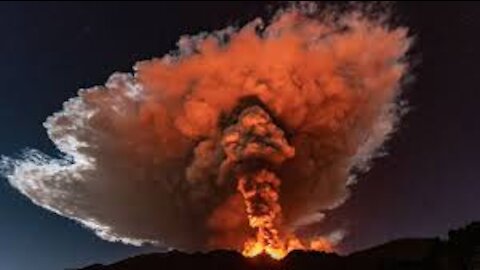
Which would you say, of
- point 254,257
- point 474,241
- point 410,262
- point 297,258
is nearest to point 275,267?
point 254,257

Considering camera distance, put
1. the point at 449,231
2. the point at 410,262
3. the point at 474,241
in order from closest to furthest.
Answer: the point at 474,241, the point at 449,231, the point at 410,262

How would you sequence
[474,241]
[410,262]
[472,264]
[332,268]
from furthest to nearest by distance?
1. [332,268]
2. [410,262]
3. [474,241]
4. [472,264]

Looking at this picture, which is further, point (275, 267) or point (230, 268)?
point (230, 268)

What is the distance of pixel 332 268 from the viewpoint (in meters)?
195

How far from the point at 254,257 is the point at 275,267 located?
5850mm

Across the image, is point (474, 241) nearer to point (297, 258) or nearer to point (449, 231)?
point (449, 231)

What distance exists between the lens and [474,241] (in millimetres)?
86312

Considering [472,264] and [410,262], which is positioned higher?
[410,262]

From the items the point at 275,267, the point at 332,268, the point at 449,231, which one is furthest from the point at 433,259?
the point at 332,268

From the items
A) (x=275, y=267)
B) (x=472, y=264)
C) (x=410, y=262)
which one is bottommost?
(x=472, y=264)

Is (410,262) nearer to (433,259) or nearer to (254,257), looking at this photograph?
(433,259)

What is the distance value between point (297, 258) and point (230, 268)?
18.2m

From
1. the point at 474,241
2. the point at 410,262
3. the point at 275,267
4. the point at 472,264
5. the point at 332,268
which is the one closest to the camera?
the point at 472,264

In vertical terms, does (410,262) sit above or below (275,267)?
below
